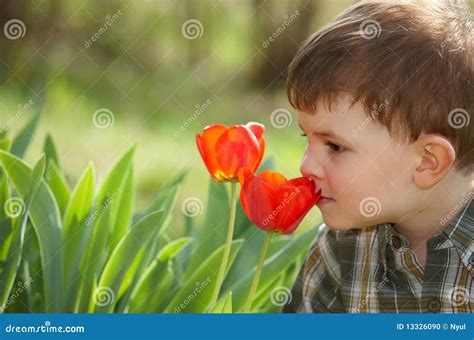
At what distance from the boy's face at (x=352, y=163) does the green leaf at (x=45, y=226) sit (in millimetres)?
499

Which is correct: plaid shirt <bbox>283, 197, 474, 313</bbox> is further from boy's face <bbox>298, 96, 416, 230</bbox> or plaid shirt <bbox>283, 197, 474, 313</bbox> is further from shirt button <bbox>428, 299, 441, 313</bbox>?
boy's face <bbox>298, 96, 416, 230</bbox>

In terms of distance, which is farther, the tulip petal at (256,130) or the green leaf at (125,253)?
the green leaf at (125,253)

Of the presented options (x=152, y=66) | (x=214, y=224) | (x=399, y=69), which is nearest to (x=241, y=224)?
(x=214, y=224)

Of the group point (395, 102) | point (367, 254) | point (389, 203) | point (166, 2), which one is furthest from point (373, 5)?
point (166, 2)

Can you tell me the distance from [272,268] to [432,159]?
0.42 m

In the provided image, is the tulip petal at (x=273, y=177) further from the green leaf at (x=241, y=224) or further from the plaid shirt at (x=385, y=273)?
the green leaf at (x=241, y=224)

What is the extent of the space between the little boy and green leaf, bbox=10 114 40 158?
57cm

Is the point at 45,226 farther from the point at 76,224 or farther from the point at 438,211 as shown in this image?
the point at 438,211

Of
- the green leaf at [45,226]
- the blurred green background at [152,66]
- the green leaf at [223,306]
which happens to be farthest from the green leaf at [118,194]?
the blurred green background at [152,66]

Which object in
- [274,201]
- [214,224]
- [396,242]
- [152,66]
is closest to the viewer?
[274,201]

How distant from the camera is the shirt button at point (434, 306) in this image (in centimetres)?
150

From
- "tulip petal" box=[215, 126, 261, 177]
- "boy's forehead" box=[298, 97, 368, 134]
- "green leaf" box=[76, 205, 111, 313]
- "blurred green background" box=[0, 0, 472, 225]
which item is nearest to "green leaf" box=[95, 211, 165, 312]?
"green leaf" box=[76, 205, 111, 313]

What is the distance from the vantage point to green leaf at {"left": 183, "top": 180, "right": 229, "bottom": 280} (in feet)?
5.77

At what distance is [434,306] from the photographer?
151 cm
